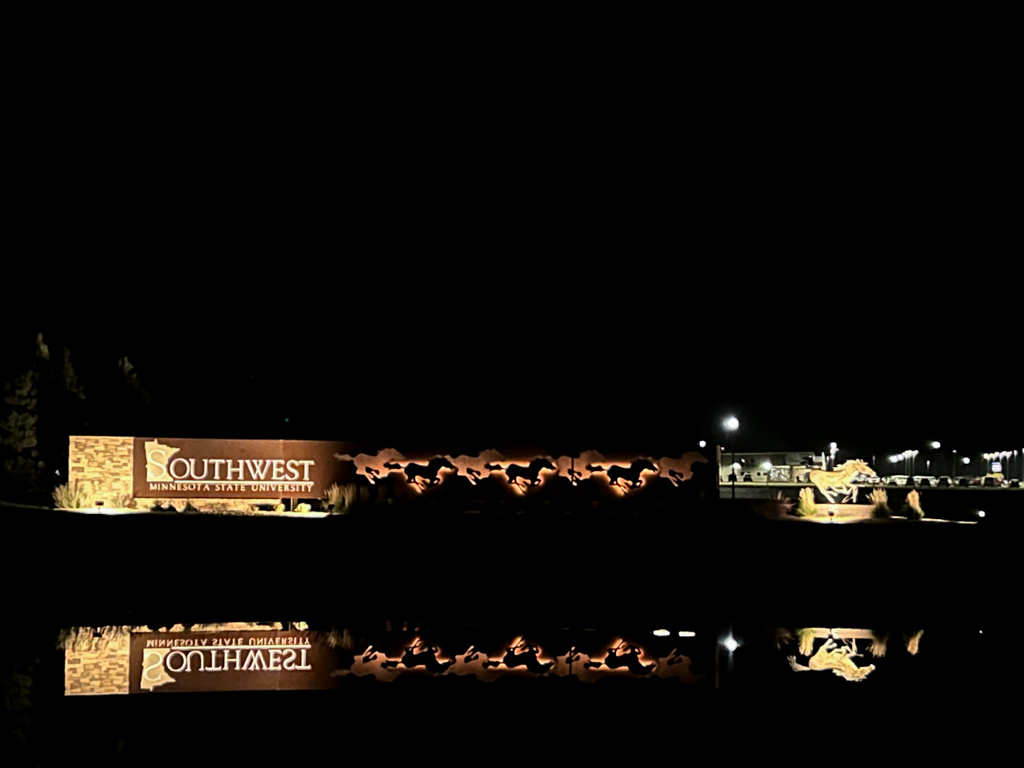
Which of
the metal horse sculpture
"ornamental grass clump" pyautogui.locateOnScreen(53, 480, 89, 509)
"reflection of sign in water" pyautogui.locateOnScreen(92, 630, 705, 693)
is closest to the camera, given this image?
"reflection of sign in water" pyautogui.locateOnScreen(92, 630, 705, 693)

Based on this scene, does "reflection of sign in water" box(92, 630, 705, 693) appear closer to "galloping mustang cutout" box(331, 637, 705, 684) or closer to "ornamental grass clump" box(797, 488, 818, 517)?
"galloping mustang cutout" box(331, 637, 705, 684)

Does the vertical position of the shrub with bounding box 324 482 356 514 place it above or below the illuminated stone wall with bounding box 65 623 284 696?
above

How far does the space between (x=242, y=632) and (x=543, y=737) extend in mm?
6003

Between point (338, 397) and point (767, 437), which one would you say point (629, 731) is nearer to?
point (338, 397)

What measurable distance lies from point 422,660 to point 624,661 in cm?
224

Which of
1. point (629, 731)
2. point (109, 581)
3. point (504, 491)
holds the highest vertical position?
point (504, 491)

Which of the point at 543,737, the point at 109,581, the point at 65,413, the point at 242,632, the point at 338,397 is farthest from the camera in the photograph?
the point at 338,397

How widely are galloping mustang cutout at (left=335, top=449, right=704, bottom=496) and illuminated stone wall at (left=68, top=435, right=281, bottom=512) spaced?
3.50 meters

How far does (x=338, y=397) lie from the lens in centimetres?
3816

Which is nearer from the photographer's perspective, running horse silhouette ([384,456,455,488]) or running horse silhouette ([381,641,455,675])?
running horse silhouette ([381,641,455,675])

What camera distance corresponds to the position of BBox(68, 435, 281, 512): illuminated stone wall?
21.0m

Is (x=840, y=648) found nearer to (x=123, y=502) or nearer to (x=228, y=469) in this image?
(x=228, y=469)

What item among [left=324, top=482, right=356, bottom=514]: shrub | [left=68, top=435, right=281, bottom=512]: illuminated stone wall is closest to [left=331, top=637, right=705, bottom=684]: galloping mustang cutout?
[left=324, top=482, right=356, bottom=514]: shrub

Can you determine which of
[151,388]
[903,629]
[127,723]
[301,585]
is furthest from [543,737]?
[151,388]
